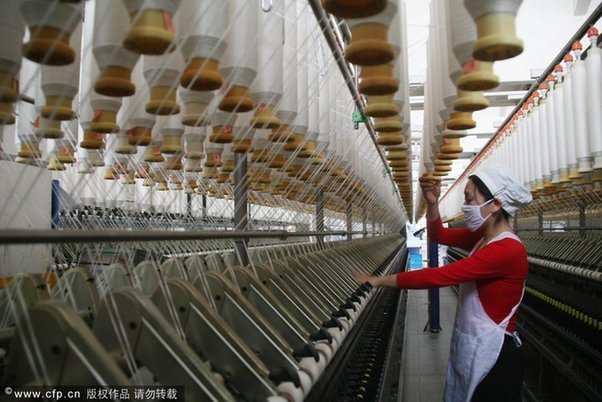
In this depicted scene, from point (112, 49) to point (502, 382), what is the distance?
197cm

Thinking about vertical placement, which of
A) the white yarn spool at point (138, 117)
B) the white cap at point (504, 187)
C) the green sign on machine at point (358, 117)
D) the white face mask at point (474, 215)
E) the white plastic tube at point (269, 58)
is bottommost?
the white face mask at point (474, 215)

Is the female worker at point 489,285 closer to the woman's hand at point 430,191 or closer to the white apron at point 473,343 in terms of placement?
the white apron at point 473,343

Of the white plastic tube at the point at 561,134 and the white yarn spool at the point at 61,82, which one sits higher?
the white plastic tube at the point at 561,134

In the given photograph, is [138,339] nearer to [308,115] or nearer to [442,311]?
[308,115]

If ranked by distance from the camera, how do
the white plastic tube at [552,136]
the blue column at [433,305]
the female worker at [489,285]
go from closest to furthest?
the female worker at [489,285]
the white plastic tube at [552,136]
the blue column at [433,305]

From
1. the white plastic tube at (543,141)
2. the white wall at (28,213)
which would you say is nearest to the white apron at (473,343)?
the white plastic tube at (543,141)

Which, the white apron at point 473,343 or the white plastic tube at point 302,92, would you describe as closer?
the white plastic tube at point 302,92

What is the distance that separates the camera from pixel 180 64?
1275 millimetres

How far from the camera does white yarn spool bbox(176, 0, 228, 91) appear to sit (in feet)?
3.76

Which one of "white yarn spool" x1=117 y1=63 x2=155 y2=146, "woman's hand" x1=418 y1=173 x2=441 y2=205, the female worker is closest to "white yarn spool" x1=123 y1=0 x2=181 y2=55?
"white yarn spool" x1=117 y1=63 x2=155 y2=146

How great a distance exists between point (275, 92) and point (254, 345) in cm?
71

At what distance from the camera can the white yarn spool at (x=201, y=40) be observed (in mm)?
1146

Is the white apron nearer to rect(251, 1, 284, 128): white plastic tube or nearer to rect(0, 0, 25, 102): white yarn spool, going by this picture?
rect(251, 1, 284, 128): white plastic tube

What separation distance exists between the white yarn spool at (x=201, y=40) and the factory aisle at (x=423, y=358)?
147 inches
